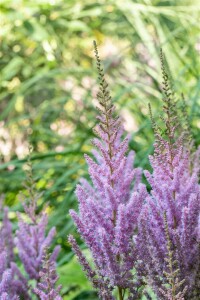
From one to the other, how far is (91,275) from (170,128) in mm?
361

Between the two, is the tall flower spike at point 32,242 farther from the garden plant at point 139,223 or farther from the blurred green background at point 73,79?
the blurred green background at point 73,79

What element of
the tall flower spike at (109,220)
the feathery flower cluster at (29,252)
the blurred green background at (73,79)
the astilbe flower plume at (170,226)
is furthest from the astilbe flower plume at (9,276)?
the blurred green background at (73,79)

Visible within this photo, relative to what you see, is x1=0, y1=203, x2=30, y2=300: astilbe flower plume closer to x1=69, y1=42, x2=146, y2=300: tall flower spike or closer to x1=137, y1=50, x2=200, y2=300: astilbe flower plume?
x1=69, y1=42, x2=146, y2=300: tall flower spike

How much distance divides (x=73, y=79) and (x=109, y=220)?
3577 mm

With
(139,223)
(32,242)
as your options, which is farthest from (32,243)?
(139,223)

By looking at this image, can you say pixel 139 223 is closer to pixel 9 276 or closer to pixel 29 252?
pixel 9 276

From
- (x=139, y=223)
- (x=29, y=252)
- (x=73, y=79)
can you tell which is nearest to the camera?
(x=139, y=223)

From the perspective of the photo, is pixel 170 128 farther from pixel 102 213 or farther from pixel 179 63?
pixel 179 63

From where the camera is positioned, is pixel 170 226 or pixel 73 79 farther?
pixel 73 79

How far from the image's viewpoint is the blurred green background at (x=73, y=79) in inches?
130

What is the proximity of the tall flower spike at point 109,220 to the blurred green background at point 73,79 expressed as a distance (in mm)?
823

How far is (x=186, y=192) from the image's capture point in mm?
1494

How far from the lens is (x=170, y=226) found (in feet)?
4.87

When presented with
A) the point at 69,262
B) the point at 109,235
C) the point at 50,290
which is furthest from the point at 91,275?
the point at 69,262
